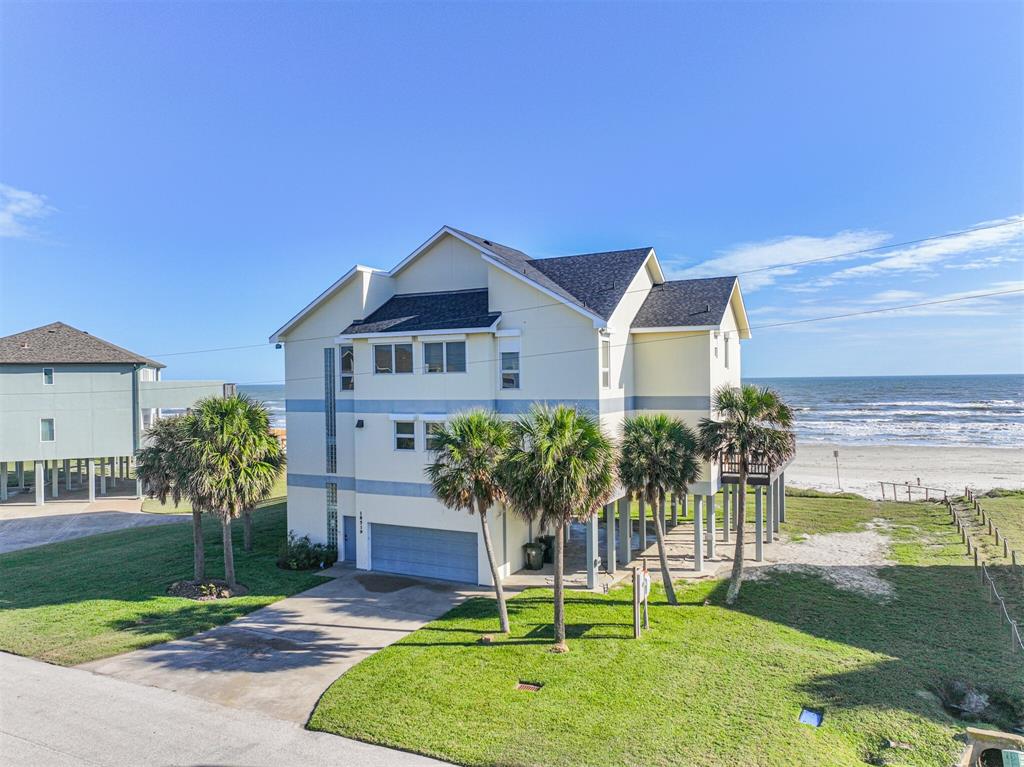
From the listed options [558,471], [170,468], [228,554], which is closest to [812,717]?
[558,471]

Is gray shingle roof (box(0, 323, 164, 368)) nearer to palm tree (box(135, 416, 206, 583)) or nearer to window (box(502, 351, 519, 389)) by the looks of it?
palm tree (box(135, 416, 206, 583))

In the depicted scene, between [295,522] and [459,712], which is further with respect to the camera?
[295,522]

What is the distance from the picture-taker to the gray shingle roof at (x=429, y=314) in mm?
19281

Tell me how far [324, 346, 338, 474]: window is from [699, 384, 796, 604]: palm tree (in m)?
12.8

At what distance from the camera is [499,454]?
1394cm

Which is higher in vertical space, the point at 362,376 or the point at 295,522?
the point at 362,376

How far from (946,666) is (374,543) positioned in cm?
1585

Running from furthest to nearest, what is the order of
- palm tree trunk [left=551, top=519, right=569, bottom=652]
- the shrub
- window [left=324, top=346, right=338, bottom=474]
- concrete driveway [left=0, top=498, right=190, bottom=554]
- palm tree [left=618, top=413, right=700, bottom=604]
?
concrete driveway [left=0, top=498, right=190, bottom=554], window [left=324, top=346, right=338, bottom=474], the shrub, palm tree [left=618, top=413, right=700, bottom=604], palm tree trunk [left=551, top=519, right=569, bottom=652]

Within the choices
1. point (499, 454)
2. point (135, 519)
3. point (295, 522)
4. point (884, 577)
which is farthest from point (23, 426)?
point (884, 577)

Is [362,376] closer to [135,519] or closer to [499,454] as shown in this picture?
[499,454]

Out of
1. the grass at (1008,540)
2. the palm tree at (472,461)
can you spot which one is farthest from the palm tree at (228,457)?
the grass at (1008,540)

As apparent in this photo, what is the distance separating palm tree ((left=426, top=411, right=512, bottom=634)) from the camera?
13797 millimetres

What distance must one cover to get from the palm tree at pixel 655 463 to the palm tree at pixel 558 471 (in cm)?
191

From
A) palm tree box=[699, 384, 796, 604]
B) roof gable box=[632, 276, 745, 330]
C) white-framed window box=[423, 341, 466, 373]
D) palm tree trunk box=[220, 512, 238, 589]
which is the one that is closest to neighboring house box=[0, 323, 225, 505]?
palm tree trunk box=[220, 512, 238, 589]
